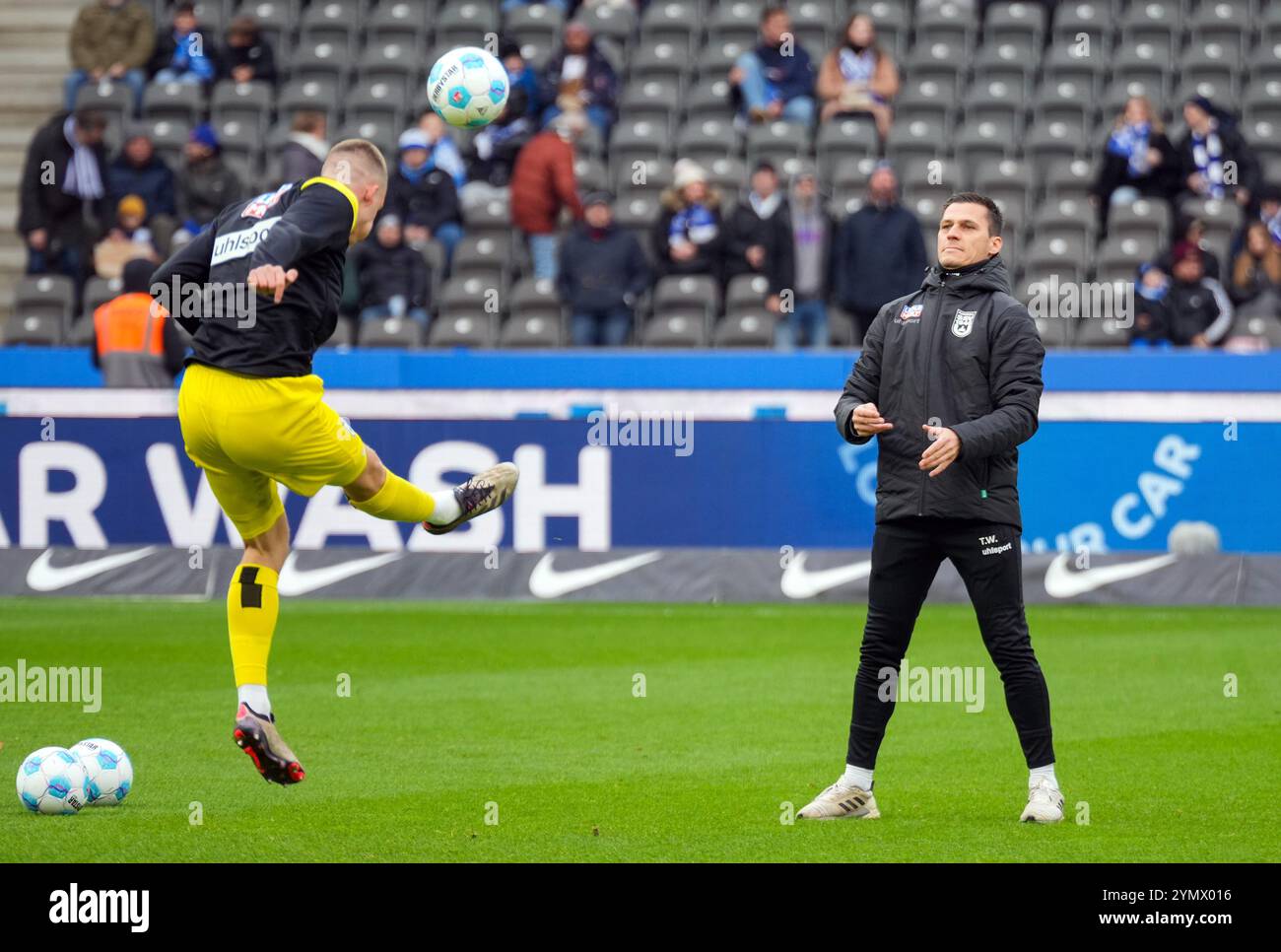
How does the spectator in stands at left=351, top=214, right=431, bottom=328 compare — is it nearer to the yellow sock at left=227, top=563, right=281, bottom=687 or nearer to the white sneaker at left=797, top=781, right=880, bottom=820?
the yellow sock at left=227, top=563, right=281, bottom=687

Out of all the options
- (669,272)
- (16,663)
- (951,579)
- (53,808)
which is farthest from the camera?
(669,272)

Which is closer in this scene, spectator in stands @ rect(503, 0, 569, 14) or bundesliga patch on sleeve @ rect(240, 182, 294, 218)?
bundesliga patch on sleeve @ rect(240, 182, 294, 218)

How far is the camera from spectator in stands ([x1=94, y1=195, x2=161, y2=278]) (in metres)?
19.6

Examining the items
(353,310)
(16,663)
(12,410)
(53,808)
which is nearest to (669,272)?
(353,310)

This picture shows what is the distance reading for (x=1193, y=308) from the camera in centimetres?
1836

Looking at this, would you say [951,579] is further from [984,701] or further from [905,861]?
[905,861]

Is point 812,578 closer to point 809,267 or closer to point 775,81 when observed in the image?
point 809,267

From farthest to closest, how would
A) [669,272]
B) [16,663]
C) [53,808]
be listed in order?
[669,272] → [16,663] → [53,808]

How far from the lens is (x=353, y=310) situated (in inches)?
793

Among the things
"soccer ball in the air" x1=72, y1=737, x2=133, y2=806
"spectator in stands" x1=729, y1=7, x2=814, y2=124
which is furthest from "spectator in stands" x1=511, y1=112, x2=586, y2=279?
"soccer ball in the air" x1=72, y1=737, x2=133, y2=806

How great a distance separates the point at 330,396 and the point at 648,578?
3.04 meters

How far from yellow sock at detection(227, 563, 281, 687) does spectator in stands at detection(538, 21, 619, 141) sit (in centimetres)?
1348

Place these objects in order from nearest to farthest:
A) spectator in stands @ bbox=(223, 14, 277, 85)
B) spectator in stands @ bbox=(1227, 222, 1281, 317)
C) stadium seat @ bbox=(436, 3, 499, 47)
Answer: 1. spectator in stands @ bbox=(1227, 222, 1281, 317)
2. spectator in stands @ bbox=(223, 14, 277, 85)
3. stadium seat @ bbox=(436, 3, 499, 47)

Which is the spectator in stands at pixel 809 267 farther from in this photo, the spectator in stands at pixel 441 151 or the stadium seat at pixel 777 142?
the spectator in stands at pixel 441 151
